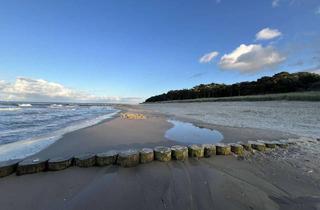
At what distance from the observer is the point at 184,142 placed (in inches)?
274

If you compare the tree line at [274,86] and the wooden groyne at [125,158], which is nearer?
the wooden groyne at [125,158]

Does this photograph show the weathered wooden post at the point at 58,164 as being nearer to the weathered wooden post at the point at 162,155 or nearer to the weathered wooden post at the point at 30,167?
the weathered wooden post at the point at 30,167

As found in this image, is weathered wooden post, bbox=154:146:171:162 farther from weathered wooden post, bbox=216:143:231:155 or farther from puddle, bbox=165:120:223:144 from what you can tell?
puddle, bbox=165:120:223:144

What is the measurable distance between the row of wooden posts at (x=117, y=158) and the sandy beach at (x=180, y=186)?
14cm

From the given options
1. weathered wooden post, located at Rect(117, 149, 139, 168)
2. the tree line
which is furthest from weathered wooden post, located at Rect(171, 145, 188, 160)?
the tree line

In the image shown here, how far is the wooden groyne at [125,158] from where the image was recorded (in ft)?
12.9

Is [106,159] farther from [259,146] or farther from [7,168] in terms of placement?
[259,146]

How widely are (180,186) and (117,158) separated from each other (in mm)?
1643

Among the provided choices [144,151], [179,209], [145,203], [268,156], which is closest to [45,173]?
[144,151]

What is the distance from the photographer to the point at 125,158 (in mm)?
4270

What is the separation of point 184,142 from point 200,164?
2489 millimetres

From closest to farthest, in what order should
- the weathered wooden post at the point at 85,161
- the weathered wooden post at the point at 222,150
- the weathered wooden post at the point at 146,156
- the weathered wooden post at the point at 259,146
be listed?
1. the weathered wooden post at the point at 85,161
2. the weathered wooden post at the point at 146,156
3. the weathered wooden post at the point at 222,150
4. the weathered wooden post at the point at 259,146

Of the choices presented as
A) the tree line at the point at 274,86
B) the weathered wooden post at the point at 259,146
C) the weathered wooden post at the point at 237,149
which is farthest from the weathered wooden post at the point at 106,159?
the tree line at the point at 274,86

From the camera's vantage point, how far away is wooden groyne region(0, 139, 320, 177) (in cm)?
392
